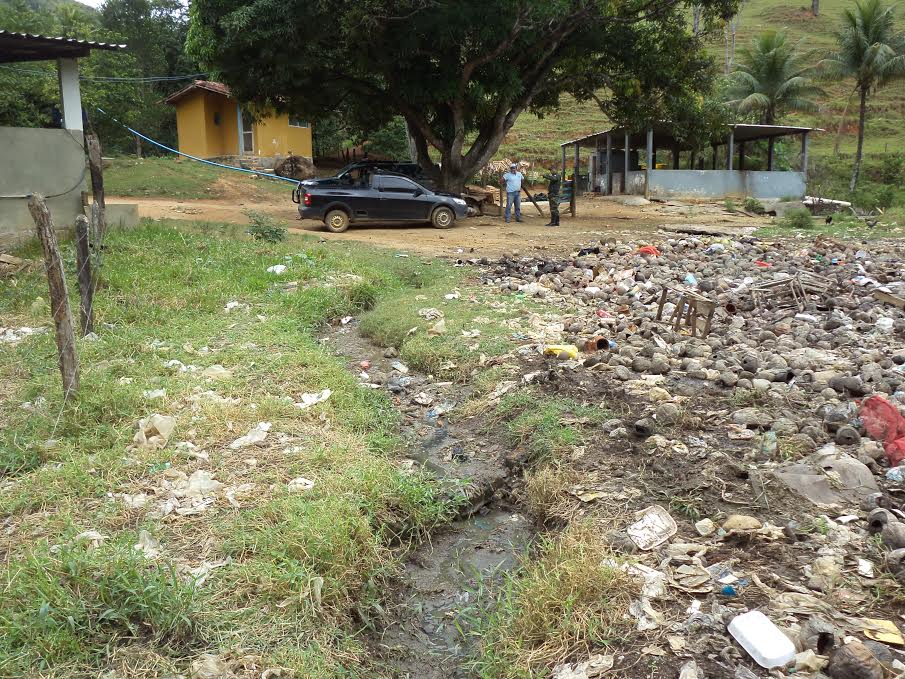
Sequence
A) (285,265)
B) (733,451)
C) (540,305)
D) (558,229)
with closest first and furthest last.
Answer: (733,451) → (540,305) → (285,265) → (558,229)

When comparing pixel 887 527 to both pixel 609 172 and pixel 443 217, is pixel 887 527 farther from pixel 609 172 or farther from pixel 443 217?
pixel 609 172

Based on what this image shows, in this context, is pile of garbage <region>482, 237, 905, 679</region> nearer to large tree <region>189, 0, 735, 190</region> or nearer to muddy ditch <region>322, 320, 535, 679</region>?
muddy ditch <region>322, 320, 535, 679</region>

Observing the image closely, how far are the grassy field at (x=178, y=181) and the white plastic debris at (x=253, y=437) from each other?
61.0 ft

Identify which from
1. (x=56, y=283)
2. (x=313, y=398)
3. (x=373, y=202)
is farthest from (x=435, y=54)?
(x=56, y=283)

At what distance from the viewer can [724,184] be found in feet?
88.4

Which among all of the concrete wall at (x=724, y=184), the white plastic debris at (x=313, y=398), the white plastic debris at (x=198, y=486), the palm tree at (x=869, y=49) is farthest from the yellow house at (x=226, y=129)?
the white plastic debris at (x=198, y=486)

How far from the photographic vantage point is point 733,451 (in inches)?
165

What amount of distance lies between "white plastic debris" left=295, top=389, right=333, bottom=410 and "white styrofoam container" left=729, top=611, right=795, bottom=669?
317 centimetres

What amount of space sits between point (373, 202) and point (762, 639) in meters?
14.0

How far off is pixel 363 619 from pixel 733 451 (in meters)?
2.28

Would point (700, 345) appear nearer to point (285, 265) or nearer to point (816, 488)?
point (816, 488)

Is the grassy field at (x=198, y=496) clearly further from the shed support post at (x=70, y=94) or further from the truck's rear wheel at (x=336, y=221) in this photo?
the truck's rear wheel at (x=336, y=221)

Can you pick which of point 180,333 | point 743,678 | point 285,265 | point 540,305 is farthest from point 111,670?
point 285,265

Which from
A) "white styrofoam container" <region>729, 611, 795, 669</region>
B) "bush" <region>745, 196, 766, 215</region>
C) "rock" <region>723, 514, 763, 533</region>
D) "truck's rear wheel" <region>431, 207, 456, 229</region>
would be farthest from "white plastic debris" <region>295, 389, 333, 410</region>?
"bush" <region>745, 196, 766, 215</region>
